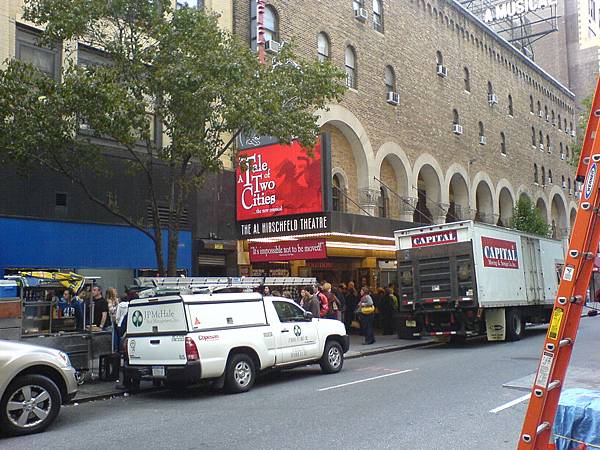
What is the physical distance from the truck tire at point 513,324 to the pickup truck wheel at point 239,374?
9670mm

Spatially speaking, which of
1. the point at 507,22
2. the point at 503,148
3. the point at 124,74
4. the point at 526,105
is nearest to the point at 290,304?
the point at 124,74

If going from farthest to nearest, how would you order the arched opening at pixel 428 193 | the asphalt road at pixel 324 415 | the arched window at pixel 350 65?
the arched opening at pixel 428 193, the arched window at pixel 350 65, the asphalt road at pixel 324 415

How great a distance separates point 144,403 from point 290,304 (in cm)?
342

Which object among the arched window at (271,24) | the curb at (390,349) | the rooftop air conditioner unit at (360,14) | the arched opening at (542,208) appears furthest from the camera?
→ the arched opening at (542,208)

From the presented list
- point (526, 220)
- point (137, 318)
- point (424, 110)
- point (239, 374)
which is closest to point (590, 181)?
point (239, 374)

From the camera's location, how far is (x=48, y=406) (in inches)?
329

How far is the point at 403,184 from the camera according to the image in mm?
27203

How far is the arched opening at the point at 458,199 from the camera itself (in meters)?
31.9

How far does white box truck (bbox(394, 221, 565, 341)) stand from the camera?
16.8 metres

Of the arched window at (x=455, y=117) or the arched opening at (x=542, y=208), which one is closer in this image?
the arched window at (x=455, y=117)

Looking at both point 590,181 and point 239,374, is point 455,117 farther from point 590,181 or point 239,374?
point 590,181

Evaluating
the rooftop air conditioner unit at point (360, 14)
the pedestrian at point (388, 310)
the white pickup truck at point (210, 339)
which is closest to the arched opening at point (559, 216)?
the rooftop air conditioner unit at point (360, 14)

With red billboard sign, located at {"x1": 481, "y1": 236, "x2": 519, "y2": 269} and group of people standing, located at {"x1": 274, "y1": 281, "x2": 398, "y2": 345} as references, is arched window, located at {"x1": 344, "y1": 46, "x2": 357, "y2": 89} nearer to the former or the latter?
group of people standing, located at {"x1": 274, "y1": 281, "x2": 398, "y2": 345}

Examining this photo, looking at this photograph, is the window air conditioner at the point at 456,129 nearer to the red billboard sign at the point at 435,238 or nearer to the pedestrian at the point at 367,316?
the red billboard sign at the point at 435,238
